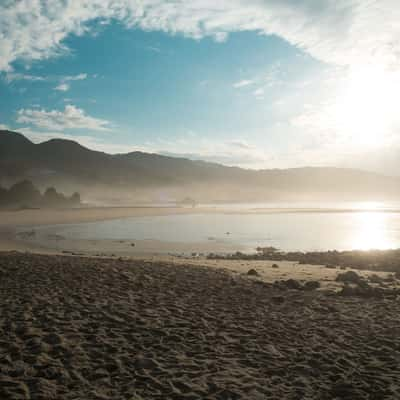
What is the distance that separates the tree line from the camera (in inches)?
2456

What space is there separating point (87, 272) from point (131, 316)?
462 cm

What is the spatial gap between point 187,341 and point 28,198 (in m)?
65.0

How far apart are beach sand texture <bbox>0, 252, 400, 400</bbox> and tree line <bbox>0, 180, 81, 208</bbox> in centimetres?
5559

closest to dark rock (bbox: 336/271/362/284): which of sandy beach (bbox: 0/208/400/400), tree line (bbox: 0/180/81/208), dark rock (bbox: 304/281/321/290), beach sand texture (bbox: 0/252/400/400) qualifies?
sandy beach (bbox: 0/208/400/400)

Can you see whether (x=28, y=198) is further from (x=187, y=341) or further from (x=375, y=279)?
(x=187, y=341)

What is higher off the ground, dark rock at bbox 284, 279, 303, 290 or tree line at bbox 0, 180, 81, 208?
tree line at bbox 0, 180, 81, 208

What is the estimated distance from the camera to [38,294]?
979 centimetres

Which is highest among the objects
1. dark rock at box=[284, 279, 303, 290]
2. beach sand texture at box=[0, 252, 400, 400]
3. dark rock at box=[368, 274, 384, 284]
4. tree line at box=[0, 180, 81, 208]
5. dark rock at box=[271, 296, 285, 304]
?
tree line at box=[0, 180, 81, 208]

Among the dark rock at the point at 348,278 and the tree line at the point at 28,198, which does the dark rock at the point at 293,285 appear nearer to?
the dark rock at the point at 348,278

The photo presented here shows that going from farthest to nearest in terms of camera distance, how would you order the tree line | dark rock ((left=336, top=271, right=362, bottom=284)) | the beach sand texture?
the tree line
dark rock ((left=336, top=271, right=362, bottom=284))
the beach sand texture

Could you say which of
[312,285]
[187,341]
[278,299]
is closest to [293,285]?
[312,285]

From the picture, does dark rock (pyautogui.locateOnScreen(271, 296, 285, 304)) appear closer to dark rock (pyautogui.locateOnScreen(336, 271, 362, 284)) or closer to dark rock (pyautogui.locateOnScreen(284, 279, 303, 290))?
dark rock (pyautogui.locateOnScreen(284, 279, 303, 290))

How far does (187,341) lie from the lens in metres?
7.22

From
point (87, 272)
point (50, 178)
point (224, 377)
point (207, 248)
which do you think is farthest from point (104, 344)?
point (50, 178)
